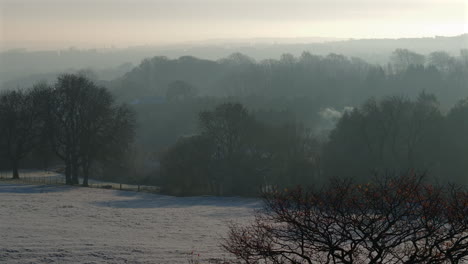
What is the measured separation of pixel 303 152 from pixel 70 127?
61.9 feet

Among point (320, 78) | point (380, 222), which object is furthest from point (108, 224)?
point (320, 78)

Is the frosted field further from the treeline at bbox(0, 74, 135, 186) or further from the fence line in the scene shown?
the treeline at bbox(0, 74, 135, 186)

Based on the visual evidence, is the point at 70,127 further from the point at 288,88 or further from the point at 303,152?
the point at 288,88

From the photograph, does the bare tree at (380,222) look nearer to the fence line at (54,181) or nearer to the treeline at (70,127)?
the fence line at (54,181)

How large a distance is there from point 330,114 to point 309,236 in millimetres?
64565

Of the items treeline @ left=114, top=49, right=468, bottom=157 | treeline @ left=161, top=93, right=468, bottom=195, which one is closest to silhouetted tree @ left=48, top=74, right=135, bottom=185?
treeline @ left=161, top=93, right=468, bottom=195

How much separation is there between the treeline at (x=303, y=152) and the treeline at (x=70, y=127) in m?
4.71

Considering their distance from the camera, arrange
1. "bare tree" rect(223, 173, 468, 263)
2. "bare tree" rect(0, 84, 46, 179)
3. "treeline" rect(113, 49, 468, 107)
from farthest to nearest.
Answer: "treeline" rect(113, 49, 468, 107)
"bare tree" rect(0, 84, 46, 179)
"bare tree" rect(223, 173, 468, 263)

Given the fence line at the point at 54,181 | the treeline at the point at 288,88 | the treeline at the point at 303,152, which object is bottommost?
the fence line at the point at 54,181

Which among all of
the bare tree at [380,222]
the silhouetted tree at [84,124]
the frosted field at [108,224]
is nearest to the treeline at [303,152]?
the frosted field at [108,224]

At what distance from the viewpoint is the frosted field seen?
1823 centimetres

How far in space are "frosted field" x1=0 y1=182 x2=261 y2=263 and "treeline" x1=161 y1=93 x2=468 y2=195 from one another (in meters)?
3.91

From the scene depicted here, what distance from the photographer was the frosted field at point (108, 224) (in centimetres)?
1823

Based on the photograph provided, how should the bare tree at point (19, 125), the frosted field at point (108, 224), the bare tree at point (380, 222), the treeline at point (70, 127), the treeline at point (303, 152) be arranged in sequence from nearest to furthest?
the bare tree at point (380, 222)
the frosted field at point (108, 224)
the treeline at point (303, 152)
the treeline at point (70, 127)
the bare tree at point (19, 125)
